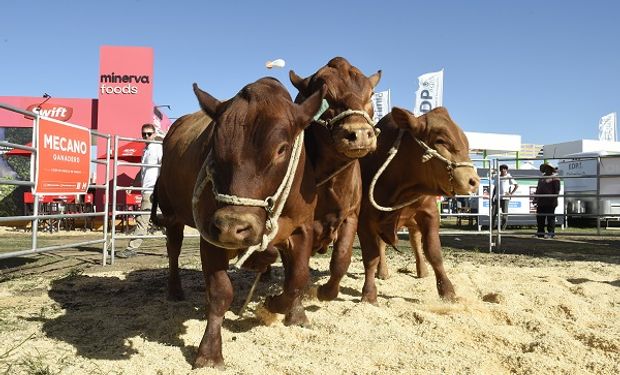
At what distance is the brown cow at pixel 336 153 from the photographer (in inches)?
139

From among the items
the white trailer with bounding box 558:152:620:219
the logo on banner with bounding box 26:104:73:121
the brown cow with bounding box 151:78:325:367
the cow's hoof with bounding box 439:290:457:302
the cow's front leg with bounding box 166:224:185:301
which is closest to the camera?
the brown cow with bounding box 151:78:325:367

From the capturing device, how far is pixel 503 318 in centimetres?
402

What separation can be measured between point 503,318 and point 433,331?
74 centimetres

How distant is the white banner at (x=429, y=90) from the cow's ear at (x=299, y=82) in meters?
12.0

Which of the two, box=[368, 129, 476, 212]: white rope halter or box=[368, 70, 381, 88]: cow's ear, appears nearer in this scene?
box=[368, 70, 381, 88]: cow's ear

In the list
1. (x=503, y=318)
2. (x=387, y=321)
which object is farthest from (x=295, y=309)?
(x=503, y=318)

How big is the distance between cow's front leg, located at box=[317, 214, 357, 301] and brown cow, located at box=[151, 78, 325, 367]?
0.59 m

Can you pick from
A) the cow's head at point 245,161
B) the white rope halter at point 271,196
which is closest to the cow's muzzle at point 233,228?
the cow's head at point 245,161

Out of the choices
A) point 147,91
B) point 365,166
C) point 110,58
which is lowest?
point 365,166

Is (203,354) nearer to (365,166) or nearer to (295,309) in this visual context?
(295,309)

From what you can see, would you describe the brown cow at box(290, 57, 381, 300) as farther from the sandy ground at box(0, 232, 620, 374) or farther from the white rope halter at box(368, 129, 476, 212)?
the white rope halter at box(368, 129, 476, 212)

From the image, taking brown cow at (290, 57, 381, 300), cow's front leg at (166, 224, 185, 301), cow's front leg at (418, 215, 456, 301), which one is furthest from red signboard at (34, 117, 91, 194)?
cow's front leg at (418, 215, 456, 301)

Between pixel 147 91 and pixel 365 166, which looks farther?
pixel 147 91

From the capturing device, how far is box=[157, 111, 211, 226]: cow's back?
145 inches
